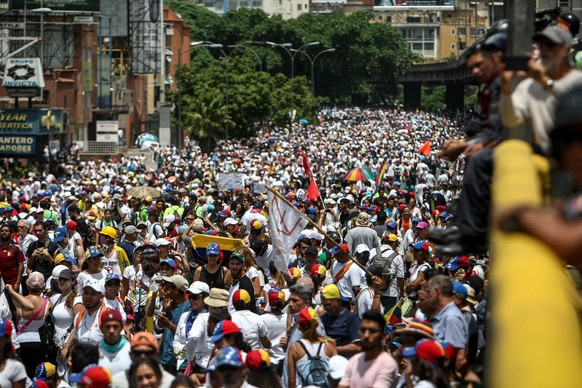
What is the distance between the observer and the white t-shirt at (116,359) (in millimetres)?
8703

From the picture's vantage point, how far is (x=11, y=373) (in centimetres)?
850

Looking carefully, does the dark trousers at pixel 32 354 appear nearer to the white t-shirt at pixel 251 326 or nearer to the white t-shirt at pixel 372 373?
the white t-shirt at pixel 251 326

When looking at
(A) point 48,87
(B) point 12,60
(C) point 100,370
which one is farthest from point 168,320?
(A) point 48,87

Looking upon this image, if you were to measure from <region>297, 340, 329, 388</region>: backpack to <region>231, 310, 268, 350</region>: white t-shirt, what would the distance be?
1.15 m

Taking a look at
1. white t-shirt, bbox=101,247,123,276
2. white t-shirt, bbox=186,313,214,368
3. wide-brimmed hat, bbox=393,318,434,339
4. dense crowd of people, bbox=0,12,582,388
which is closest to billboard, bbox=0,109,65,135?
dense crowd of people, bbox=0,12,582,388

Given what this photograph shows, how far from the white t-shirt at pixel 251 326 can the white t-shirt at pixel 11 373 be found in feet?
6.21

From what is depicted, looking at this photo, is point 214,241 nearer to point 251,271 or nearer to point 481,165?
point 251,271

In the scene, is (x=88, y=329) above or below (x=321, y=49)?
below

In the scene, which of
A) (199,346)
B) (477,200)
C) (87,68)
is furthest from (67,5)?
(477,200)

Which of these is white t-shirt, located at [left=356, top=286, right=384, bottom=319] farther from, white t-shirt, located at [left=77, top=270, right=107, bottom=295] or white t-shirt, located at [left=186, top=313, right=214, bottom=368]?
white t-shirt, located at [left=77, top=270, right=107, bottom=295]

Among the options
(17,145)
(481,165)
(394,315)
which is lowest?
(17,145)

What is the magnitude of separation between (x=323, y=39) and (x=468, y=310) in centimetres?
12601

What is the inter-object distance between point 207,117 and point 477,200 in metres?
69.4

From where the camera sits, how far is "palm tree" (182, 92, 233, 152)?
2928 inches
